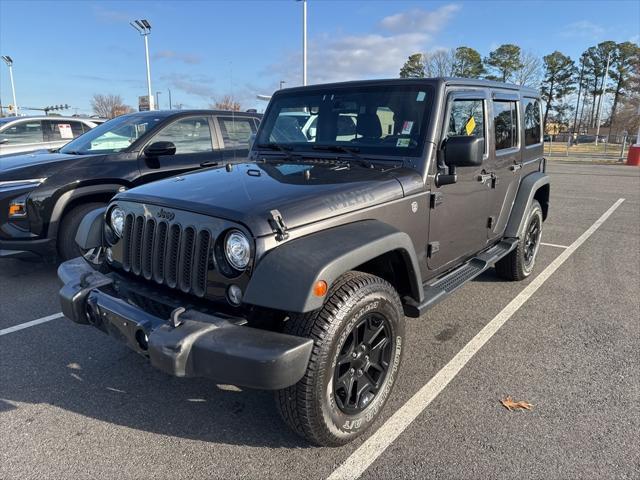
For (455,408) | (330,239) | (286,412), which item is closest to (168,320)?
(286,412)

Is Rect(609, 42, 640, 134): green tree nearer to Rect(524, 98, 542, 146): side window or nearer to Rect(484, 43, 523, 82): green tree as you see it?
Rect(484, 43, 523, 82): green tree

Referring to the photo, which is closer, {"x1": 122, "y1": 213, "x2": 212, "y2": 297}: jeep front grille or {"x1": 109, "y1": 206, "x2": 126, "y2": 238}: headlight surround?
{"x1": 122, "y1": 213, "x2": 212, "y2": 297}: jeep front grille

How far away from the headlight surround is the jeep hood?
0.10m

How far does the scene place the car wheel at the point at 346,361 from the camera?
7.39 feet

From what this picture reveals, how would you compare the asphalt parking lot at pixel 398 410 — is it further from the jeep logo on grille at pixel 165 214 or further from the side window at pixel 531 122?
the side window at pixel 531 122

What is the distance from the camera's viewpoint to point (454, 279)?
3.60 meters

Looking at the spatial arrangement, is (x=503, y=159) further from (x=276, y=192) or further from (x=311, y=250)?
(x=311, y=250)

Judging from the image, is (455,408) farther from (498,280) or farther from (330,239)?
(498,280)

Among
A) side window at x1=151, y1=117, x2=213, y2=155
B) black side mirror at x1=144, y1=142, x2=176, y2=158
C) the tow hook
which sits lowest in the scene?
the tow hook

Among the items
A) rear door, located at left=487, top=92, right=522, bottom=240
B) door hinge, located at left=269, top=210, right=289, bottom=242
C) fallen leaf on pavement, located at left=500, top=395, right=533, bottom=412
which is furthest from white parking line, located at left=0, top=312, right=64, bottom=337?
rear door, located at left=487, top=92, right=522, bottom=240

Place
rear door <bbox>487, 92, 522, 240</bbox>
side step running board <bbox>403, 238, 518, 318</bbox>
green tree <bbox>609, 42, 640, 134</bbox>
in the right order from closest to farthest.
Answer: side step running board <bbox>403, 238, 518, 318</bbox> → rear door <bbox>487, 92, 522, 240</bbox> → green tree <bbox>609, 42, 640, 134</bbox>

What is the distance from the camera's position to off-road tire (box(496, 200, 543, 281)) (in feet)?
16.0

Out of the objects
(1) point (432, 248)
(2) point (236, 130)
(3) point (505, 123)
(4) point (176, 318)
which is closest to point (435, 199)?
(1) point (432, 248)

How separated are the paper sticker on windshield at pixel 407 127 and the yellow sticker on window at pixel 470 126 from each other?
640mm
